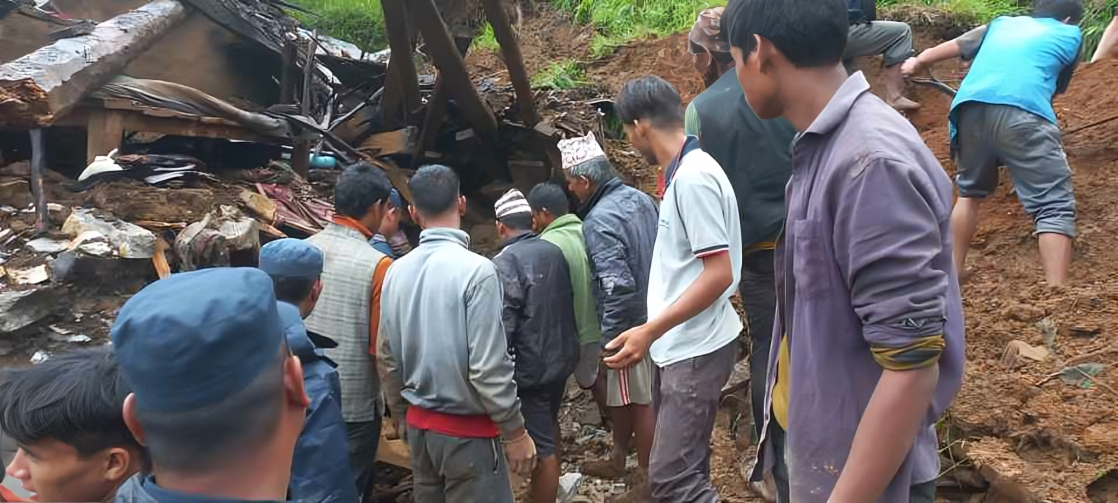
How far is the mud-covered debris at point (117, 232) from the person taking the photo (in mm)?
4281

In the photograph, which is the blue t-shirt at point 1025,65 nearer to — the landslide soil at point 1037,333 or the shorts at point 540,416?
the landslide soil at point 1037,333

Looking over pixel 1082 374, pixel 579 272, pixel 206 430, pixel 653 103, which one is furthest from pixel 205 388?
pixel 1082 374

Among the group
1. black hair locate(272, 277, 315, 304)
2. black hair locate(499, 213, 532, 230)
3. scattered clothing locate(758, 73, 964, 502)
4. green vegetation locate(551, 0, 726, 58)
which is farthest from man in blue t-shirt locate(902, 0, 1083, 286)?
green vegetation locate(551, 0, 726, 58)

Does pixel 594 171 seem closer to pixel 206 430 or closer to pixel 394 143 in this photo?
pixel 394 143

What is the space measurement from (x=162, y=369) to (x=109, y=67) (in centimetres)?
537

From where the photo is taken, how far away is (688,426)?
289cm

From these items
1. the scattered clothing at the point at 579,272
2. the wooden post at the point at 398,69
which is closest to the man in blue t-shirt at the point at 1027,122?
the scattered clothing at the point at 579,272

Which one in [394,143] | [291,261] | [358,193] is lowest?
[394,143]

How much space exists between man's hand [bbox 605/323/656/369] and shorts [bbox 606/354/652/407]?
1744 mm

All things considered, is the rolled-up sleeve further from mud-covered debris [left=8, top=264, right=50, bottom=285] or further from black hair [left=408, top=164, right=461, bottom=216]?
mud-covered debris [left=8, top=264, right=50, bottom=285]

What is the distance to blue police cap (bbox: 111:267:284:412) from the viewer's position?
1184 mm

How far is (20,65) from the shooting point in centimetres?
476

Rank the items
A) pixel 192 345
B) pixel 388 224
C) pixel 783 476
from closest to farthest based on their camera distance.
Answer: pixel 192 345 < pixel 783 476 < pixel 388 224

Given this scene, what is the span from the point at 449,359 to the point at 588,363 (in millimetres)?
1486
